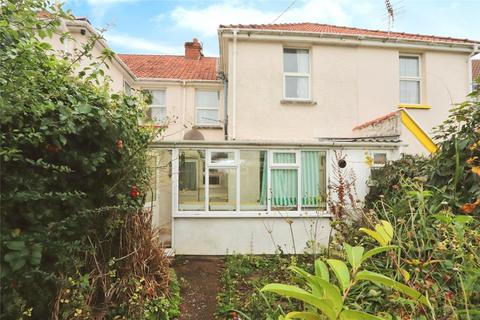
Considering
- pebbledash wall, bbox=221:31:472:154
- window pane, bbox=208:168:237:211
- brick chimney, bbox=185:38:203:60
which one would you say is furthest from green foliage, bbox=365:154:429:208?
brick chimney, bbox=185:38:203:60

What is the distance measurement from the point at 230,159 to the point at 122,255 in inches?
126

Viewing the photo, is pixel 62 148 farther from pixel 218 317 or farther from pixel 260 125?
pixel 260 125

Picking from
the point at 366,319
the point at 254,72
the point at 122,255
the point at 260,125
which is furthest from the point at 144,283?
the point at 254,72

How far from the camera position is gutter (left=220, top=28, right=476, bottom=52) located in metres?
8.57

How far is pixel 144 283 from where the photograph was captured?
3.55 m

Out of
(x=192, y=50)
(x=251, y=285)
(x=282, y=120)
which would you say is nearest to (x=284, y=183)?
(x=251, y=285)

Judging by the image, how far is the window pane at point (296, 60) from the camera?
903cm

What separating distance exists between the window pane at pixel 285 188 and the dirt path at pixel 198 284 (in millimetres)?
1790

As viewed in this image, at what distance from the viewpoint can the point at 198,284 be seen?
185 inches

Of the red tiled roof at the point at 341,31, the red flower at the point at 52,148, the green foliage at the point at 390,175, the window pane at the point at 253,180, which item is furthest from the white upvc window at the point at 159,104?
the red flower at the point at 52,148

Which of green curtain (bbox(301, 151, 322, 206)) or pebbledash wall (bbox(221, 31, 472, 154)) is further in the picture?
pebbledash wall (bbox(221, 31, 472, 154))

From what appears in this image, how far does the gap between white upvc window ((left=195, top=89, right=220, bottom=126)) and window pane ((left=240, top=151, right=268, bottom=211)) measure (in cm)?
644

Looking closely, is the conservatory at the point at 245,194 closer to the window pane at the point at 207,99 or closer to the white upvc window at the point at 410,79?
the white upvc window at the point at 410,79

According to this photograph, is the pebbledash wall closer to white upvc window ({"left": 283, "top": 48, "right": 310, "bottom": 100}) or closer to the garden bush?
white upvc window ({"left": 283, "top": 48, "right": 310, "bottom": 100})
